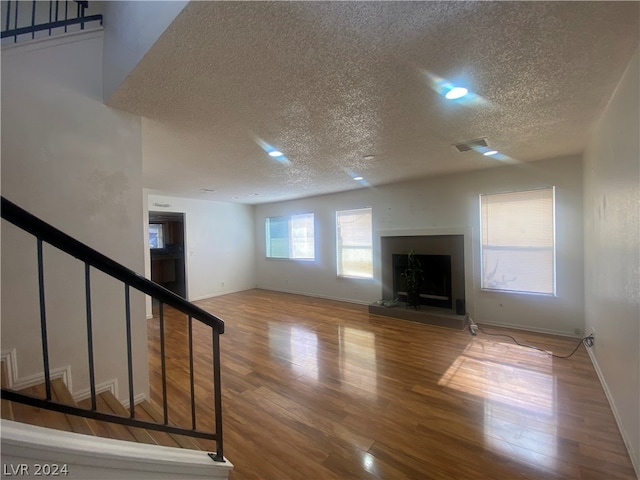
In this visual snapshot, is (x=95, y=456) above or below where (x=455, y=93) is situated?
below

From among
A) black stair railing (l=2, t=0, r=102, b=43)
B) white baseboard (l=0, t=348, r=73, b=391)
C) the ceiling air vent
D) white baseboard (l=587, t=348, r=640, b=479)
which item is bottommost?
white baseboard (l=587, t=348, r=640, b=479)

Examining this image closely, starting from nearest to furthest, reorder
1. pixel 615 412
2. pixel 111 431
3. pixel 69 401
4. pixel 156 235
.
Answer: pixel 111 431 < pixel 69 401 < pixel 615 412 < pixel 156 235

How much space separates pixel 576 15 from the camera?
1264mm

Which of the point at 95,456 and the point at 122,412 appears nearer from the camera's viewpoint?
the point at 95,456

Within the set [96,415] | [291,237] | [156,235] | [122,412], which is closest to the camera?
[96,415]

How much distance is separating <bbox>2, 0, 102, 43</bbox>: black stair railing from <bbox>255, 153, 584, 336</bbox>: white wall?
4.50 metres

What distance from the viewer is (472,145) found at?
10.1ft

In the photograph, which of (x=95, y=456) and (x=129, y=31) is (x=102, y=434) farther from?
(x=129, y=31)

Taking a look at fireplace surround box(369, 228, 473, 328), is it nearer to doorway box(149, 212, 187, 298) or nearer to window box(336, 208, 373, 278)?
window box(336, 208, 373, 278)

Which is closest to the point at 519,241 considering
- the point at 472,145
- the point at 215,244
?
the point at 472,145

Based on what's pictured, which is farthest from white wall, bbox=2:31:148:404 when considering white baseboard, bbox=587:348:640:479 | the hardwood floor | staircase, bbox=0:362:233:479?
white baseboard, bbox=587:348:640:479

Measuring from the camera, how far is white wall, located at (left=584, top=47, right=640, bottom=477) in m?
1.60

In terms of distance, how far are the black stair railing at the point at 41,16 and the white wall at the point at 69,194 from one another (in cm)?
8

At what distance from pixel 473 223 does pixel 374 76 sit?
344 cm
